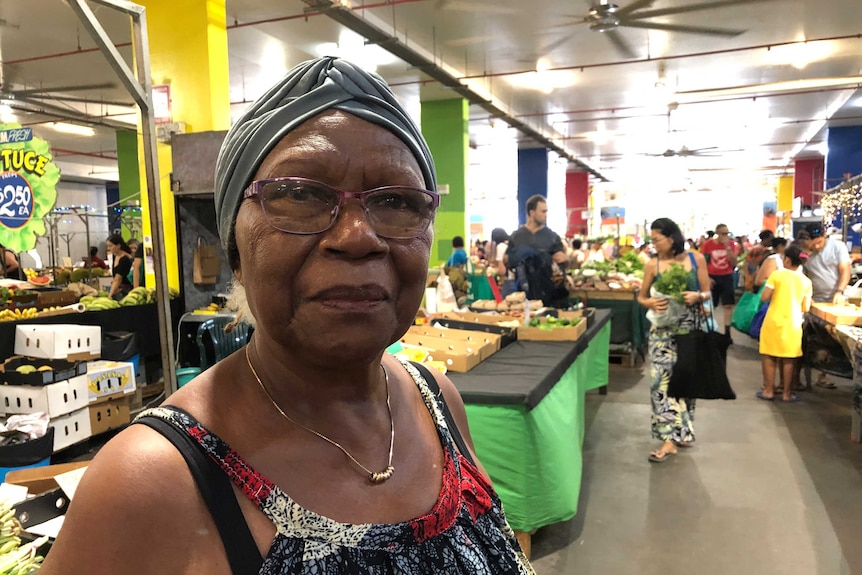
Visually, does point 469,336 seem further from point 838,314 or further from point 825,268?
point 825,268

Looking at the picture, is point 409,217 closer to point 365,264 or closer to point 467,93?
point 365,264

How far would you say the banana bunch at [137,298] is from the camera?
570 cm

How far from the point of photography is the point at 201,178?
5.00 meters

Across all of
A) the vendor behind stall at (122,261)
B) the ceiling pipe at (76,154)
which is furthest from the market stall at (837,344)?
the ceiling pipe at (76,154)

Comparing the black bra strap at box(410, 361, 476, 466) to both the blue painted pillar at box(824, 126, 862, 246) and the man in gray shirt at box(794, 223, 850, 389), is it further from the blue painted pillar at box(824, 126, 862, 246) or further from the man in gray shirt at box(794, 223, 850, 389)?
the blue painted pillar at box(824, 126, 862, 246)

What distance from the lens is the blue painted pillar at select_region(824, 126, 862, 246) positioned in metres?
14.3

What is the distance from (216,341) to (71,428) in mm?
1259

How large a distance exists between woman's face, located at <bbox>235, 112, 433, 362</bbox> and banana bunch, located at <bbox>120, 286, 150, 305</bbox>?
5.57 metres

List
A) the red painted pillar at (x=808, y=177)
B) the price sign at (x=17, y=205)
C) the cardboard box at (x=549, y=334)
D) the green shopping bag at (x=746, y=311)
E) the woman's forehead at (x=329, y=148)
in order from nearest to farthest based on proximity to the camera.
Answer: the woman's forehead at (x=329, y=148) < the price sign at (x=17, y=205) < the cardboard box at (x=549, y=334) < the green shopping bag at (x=746, y=311) < the red painted pillar at (x=808, y=177)

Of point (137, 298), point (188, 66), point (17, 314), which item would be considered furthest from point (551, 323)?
point (188, 66)

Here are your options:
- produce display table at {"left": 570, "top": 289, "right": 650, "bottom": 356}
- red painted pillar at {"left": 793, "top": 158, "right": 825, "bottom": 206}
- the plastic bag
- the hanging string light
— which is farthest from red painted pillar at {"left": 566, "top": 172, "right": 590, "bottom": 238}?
the plastic bag

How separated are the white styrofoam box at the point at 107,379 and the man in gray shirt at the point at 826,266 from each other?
6559 mm

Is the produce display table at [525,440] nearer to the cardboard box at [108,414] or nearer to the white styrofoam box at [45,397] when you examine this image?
the white styrofoam box at [45,397]

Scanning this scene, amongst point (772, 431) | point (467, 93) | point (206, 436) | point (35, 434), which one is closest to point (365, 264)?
point (206, 436)
